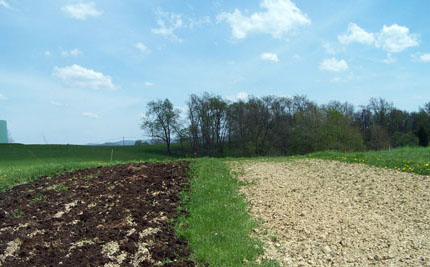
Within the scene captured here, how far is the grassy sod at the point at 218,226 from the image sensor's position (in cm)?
400

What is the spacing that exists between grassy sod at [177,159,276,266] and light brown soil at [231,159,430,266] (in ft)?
0.95

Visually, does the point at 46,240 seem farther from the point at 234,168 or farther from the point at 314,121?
the point at 314,121

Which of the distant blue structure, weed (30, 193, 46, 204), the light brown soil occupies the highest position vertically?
the distant blue structure

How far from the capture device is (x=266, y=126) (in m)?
39.8

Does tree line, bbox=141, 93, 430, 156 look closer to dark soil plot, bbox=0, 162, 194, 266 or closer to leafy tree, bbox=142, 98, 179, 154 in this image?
leafy tree, bbox=142, 98, 179, 154

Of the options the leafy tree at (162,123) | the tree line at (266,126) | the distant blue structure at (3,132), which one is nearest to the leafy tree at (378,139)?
the tree line at (266,126)

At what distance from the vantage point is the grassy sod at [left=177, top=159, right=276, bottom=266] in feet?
13.1

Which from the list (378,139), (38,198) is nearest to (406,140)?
(378,139)

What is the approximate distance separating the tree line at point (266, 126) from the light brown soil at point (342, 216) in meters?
27.3

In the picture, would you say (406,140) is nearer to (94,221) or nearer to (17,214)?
(94,221)

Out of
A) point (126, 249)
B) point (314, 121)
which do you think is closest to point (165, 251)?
point (126, 249)

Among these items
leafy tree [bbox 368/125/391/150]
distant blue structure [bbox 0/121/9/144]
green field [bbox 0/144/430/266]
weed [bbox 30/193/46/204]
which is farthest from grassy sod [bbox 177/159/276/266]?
distant blue structure [bbox 0/121/9/144]

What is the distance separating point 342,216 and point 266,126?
3465 cm

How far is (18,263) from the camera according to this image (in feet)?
13.2
